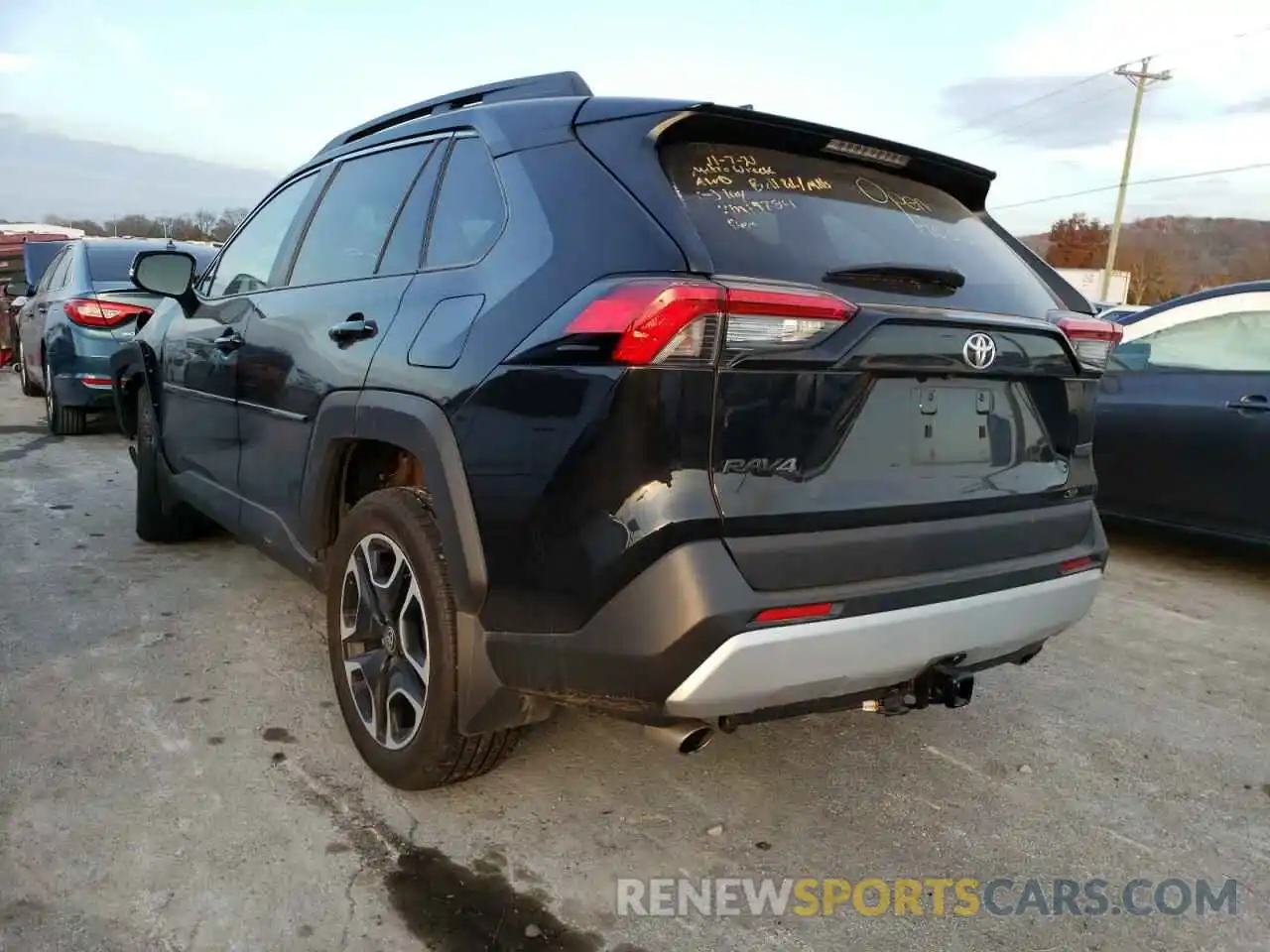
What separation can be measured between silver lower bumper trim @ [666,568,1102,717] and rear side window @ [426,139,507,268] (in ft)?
3.88

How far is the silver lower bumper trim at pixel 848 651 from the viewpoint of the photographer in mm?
1980

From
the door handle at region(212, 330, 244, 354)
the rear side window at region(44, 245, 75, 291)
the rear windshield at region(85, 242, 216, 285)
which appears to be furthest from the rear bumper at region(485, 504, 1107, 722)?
the rear side window at region(44, 245, 75, 291)

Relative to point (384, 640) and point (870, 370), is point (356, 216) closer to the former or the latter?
point (384, 640)

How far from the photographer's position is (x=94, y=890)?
87.7 inches

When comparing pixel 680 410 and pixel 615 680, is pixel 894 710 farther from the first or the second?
pixel 680 410

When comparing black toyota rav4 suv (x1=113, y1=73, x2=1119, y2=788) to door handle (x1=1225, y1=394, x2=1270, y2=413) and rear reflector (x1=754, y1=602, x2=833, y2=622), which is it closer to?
rear reflector (x1=754, y1=602, x2=833, y2=622)

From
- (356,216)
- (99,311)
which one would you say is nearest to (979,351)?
(356,216)

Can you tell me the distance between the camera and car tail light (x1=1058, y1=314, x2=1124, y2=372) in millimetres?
2564

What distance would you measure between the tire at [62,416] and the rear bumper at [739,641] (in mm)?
7428

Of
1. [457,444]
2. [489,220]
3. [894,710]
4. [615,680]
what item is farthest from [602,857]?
[489,220]

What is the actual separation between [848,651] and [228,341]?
2.74 metres

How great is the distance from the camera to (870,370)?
83.6 inches

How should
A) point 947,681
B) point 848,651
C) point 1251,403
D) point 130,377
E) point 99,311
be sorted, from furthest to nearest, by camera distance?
point 99,311 < point 130,377 < point 1251,403 < point 947,681 < point 848,651

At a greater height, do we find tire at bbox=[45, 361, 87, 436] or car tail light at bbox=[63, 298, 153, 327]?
car tail light at bbox=[63, 298, 153, 327]
